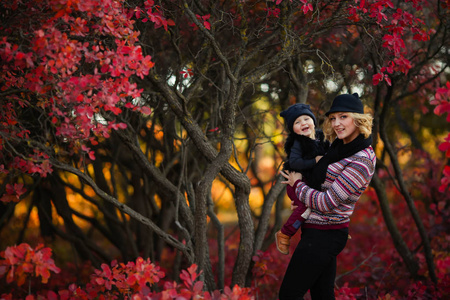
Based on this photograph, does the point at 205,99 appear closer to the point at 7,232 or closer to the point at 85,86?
the point at 85,86

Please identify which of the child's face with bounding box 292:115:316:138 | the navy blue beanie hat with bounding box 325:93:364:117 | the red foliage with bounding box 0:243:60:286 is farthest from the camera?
the child's face with bounding box 292:115:316:138

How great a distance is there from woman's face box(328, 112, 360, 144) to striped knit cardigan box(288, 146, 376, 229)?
0.15m

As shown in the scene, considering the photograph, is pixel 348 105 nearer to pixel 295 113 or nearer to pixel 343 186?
pixel 295 113

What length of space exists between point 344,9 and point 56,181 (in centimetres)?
457

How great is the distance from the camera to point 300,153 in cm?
311

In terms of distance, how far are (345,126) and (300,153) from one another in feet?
1.17

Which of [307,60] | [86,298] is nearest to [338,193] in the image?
[86,298]

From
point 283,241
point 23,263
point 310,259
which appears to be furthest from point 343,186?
point 23,263

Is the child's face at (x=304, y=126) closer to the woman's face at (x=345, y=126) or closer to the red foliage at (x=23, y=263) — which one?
the woman's face at (x=345, y=126)

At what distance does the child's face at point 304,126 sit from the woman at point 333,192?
159 millimetres

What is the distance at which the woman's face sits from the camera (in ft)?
9.68

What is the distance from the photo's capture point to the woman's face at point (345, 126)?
2.95 meters

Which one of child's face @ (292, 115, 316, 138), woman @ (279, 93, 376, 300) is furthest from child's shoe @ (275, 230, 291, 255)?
child's face @ (292, 115, 316, 138)

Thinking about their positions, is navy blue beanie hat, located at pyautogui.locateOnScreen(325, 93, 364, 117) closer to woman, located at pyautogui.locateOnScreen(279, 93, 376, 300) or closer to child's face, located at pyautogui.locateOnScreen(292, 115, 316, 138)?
woman, located at pyautogui.locateOnScreen(279, 93, 376, 300)
